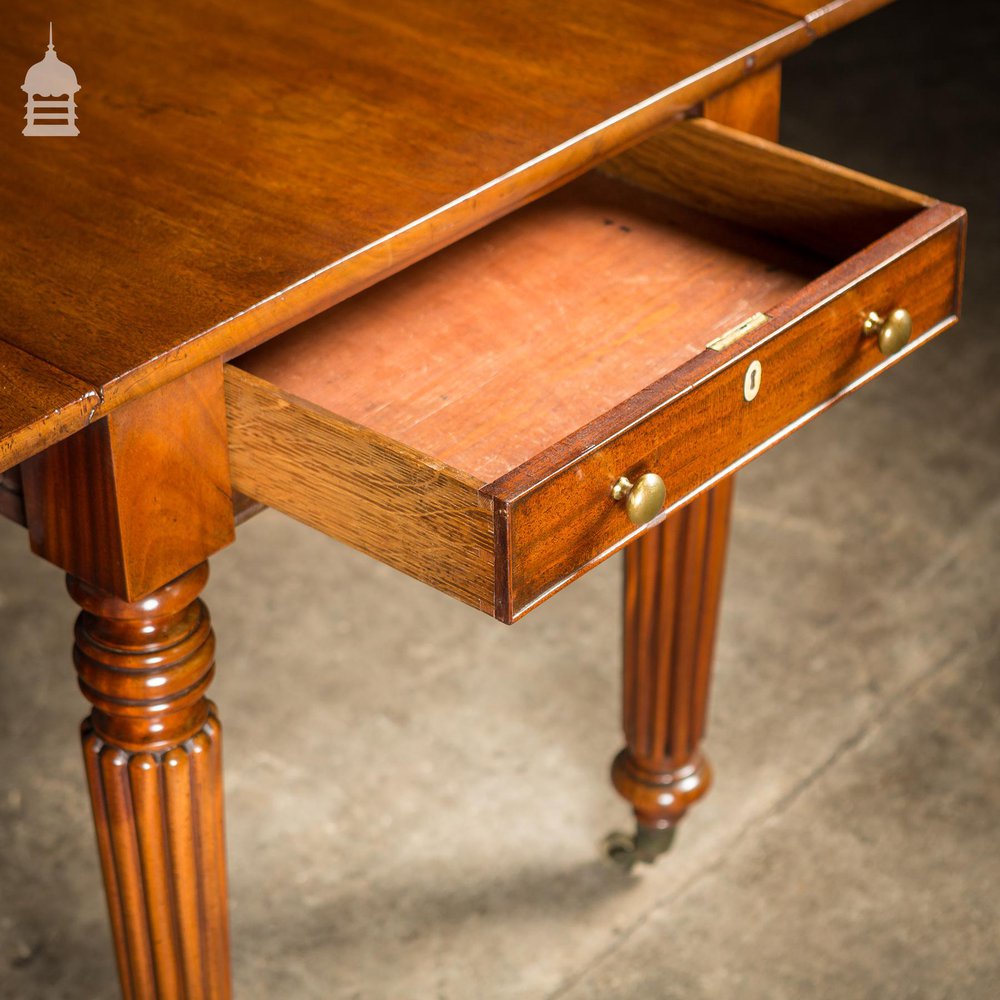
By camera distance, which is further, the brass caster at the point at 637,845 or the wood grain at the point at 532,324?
the brass caster at the point at 637,845

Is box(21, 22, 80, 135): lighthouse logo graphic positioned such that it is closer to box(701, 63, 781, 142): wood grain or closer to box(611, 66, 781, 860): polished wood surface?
box(701, 63, 781, 142): wood grain

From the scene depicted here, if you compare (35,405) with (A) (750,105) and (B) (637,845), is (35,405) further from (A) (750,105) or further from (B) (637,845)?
(B) (637,845)

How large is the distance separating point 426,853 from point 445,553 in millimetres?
723

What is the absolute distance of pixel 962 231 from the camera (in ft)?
3.58

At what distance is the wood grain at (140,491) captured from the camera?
3.01ft

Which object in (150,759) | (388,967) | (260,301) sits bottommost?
(388,967)

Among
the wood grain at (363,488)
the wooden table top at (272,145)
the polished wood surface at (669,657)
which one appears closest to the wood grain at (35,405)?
the wooden table top at (272,145)

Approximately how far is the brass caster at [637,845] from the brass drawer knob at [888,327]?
599mm

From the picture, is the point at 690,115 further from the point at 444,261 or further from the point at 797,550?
the point at 797,550

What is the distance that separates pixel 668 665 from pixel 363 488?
0.62 meters

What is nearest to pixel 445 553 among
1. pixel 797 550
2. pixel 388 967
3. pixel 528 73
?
pixel 528 73

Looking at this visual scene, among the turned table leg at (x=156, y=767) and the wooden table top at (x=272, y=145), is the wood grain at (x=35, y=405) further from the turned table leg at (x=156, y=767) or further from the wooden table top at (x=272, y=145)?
the turned table leg at (x=156, y=767)

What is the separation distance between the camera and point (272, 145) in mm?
1068

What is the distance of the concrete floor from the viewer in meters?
1.47
